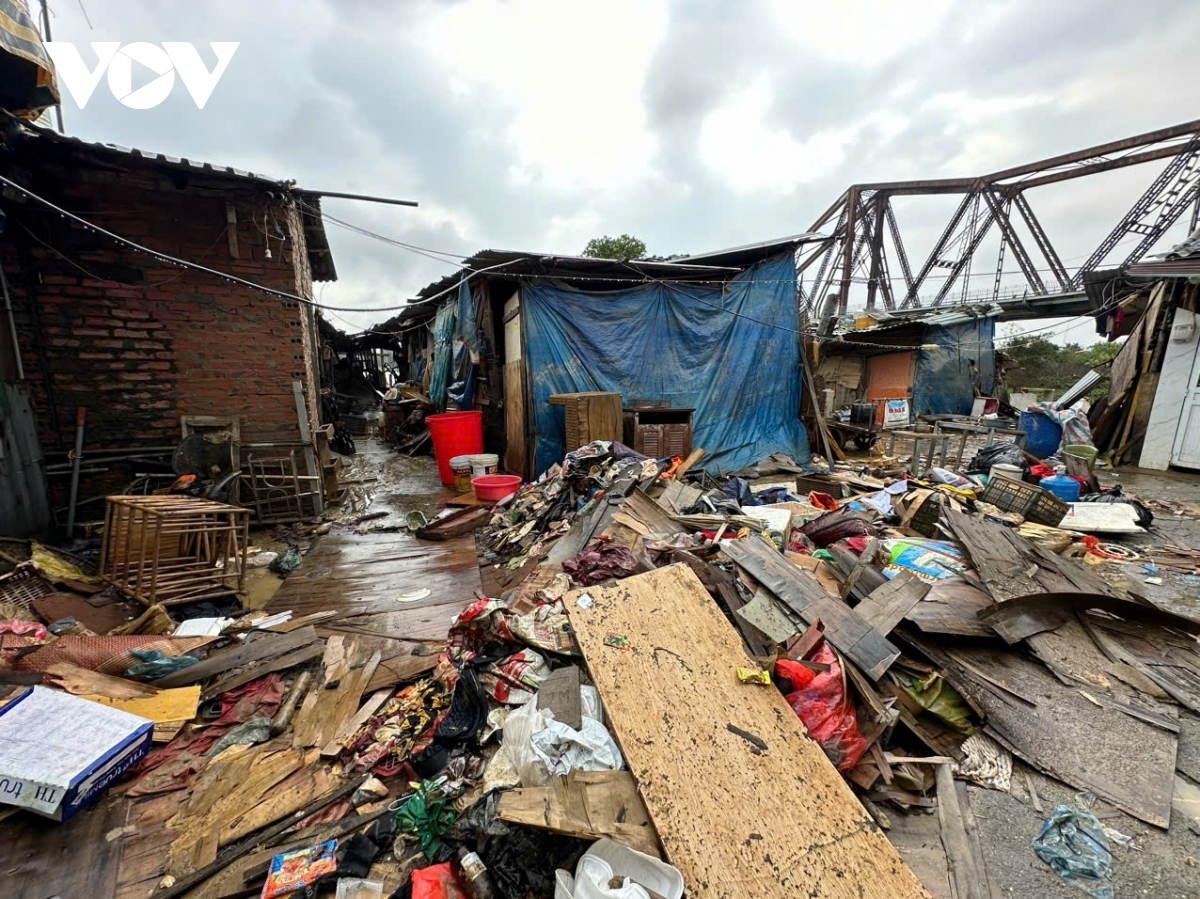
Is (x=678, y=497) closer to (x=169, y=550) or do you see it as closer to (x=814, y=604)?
(x=814, y=604)

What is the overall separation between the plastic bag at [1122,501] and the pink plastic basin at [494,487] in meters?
7.21

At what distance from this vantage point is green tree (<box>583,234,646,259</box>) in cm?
1739

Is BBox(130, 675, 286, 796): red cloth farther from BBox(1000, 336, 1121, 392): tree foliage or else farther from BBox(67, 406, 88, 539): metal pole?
BBox(1000, 336, 1121, 392): tree foliage

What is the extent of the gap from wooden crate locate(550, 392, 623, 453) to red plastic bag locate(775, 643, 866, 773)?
440 cm

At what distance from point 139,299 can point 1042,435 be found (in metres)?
13.6

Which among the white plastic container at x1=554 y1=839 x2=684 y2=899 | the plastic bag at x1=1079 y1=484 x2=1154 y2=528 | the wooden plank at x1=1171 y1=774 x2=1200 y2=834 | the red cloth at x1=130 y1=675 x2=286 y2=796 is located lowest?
the red cloth at x1=130 y1=675 x2=286 y2=796

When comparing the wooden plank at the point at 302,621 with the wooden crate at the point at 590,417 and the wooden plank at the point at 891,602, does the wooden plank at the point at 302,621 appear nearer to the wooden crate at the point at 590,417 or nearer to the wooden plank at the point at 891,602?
the wooden crate at the point at 590,417

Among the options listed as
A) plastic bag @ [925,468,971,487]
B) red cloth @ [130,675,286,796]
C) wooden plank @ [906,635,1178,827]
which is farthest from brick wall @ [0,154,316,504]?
plastic bag @ [925,468,971,487]

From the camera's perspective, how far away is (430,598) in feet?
12.7

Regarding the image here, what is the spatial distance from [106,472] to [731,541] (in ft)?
21.4

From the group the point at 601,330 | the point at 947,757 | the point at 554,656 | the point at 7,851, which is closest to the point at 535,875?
the point at 554,656

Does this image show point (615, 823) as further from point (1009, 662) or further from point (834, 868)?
point (1009, 662)

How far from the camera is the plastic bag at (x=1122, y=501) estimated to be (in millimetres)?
4767

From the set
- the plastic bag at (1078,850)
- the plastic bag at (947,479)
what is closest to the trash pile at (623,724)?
the plastic bag at (1078,850)
